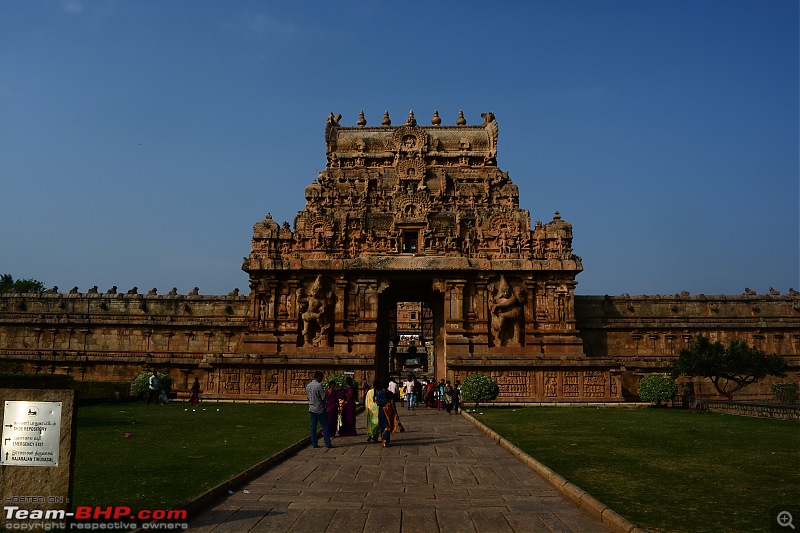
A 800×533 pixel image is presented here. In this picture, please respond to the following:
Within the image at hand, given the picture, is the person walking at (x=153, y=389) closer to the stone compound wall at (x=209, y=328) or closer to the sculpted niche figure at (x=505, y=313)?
the stone compound wall at (x=209, y=328)

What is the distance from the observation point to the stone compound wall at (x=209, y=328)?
3553cm

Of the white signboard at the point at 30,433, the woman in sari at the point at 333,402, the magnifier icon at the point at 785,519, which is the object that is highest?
the white signboard at the point at 30,433

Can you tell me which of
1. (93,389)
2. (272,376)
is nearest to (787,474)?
(272,376)

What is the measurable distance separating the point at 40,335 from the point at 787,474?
38821 mm

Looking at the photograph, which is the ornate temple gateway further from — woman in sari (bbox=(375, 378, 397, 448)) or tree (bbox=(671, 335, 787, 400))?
woman in sari (bbox=(375, 378, 397, 448))

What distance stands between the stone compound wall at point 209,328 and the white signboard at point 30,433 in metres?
27.8

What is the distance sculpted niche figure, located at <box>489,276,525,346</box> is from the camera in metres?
32.7

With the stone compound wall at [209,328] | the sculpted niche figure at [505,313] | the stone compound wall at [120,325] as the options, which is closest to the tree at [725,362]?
the stone compound wall at [209,328]

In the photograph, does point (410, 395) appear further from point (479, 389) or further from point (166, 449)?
point (166, 449)

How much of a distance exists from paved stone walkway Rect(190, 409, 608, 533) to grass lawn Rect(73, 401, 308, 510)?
0.81 meters

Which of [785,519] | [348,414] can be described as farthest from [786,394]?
[785,519]

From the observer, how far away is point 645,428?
734 inches

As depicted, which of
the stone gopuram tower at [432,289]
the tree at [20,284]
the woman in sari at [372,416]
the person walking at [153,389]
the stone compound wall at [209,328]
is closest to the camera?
the woman in sari at [372,416]

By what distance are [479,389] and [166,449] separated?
1623cm
